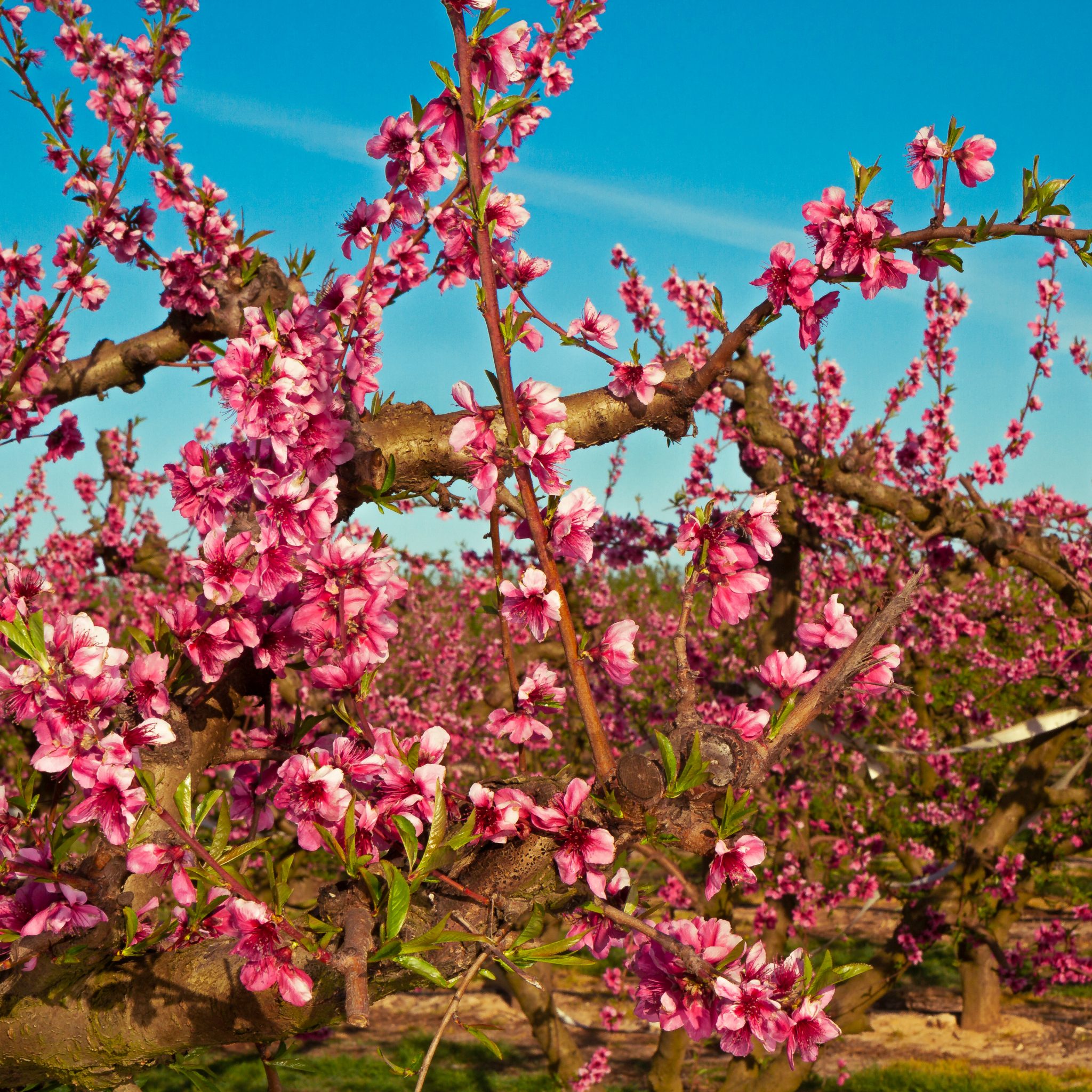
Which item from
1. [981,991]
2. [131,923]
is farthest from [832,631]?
[981,991]

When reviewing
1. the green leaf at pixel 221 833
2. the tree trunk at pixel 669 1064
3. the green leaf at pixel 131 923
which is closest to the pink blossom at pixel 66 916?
the green leaf at pixel 131 923

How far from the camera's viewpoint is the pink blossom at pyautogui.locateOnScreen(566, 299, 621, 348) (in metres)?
2.20

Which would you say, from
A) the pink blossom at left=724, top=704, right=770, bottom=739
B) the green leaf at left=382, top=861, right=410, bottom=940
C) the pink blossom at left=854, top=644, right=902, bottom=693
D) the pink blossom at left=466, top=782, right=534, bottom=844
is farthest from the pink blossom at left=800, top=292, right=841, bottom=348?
the green leaf at left=382, top=861, right=410, bottom=940

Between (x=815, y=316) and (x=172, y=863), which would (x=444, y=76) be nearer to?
(x=815, y=316)

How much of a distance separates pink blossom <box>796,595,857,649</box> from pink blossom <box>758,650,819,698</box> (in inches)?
2.1

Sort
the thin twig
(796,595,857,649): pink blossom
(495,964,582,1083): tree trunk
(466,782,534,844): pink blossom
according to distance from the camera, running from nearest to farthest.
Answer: the thin twig → (466,782,534,844): pink blossom → (796,595,857,649): pink blossom → (495,964,582,1083): tree trunk

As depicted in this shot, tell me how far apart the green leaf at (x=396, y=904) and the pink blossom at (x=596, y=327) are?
4.19 ft

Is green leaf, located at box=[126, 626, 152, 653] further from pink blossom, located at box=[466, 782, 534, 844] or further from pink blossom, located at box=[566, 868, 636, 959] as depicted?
pink blossom, located at box=[566, 868, 636, 959]

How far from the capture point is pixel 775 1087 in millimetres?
6633

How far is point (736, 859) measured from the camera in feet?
6.58

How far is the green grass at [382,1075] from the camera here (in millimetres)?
7980

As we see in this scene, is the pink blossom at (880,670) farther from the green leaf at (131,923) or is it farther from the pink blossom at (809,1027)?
the green leaf at (131,923)

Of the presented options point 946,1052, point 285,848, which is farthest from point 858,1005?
point 285,848

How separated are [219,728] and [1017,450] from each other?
723 centimetres
